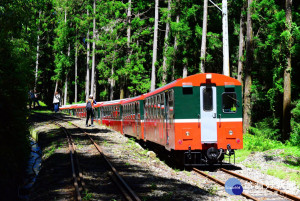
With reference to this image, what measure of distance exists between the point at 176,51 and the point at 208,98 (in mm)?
18559

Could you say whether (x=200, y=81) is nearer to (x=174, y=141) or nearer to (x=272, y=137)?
(x=174, y=141)

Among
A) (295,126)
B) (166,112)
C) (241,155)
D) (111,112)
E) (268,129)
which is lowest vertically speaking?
(241,155)

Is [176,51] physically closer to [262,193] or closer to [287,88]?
[287,88]

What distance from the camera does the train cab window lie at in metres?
12.5

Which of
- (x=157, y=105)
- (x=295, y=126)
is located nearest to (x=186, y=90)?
(x=157, y=105)

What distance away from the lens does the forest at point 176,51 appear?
11672 mm

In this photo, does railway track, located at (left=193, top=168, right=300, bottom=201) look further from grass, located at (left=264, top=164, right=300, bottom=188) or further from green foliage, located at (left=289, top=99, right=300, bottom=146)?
green foliage, located at (left=289, top=99, right=300, bottom=146)

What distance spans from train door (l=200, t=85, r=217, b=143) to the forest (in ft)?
18.4

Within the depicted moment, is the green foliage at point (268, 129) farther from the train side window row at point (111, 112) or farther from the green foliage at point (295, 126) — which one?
Answer: the train side window row at point (111, 112)

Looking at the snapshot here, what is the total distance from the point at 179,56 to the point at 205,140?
755 inches

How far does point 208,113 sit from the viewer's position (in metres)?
12.4

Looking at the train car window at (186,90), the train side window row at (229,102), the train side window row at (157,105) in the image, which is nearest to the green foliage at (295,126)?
the train side window row at (229,102)

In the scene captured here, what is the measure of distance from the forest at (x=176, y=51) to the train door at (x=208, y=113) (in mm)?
5596

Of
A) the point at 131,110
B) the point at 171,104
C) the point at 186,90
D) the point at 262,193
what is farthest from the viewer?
the point at 131,110
